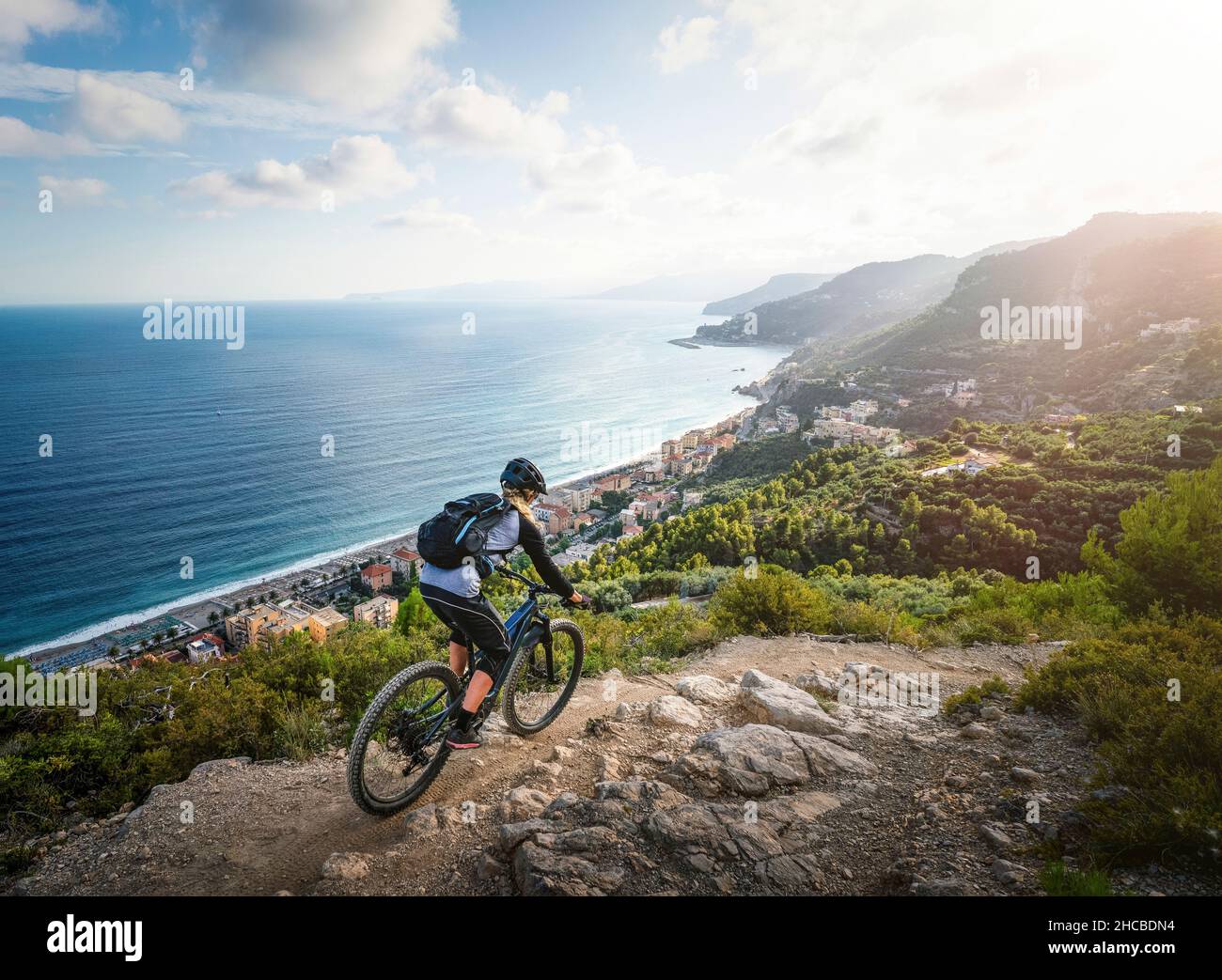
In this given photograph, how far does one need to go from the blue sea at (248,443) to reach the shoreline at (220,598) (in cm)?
38

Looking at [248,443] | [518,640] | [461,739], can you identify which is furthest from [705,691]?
[248,443]

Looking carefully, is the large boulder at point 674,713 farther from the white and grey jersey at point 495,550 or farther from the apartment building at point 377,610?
the apartment building at point 377,610

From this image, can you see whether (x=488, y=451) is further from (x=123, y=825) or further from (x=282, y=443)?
(x=123, y=825)

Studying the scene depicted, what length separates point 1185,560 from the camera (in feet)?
25.5

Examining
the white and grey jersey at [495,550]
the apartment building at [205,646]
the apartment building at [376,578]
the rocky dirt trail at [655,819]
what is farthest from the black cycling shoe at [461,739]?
the apartment building at [376,578]

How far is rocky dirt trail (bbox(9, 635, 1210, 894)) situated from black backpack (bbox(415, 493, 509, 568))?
5.81 feet

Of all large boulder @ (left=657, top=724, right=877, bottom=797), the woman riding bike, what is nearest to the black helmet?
the woman riding bike

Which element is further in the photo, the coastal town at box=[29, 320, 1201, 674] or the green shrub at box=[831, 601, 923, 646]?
the coastal town at box=[29, 320, 1201, 674]

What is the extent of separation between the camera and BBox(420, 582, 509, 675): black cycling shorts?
393 centimetres

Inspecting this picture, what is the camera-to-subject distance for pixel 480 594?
13.6 feet

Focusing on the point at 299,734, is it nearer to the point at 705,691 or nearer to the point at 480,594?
the point at 480,594

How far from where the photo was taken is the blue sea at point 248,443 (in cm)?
3781

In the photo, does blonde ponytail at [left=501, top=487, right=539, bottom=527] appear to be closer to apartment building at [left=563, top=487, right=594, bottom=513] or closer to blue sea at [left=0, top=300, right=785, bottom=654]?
blue sea at [left=0, top=300, right=785, bottom=654]

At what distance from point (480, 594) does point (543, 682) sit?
5.31 ft
